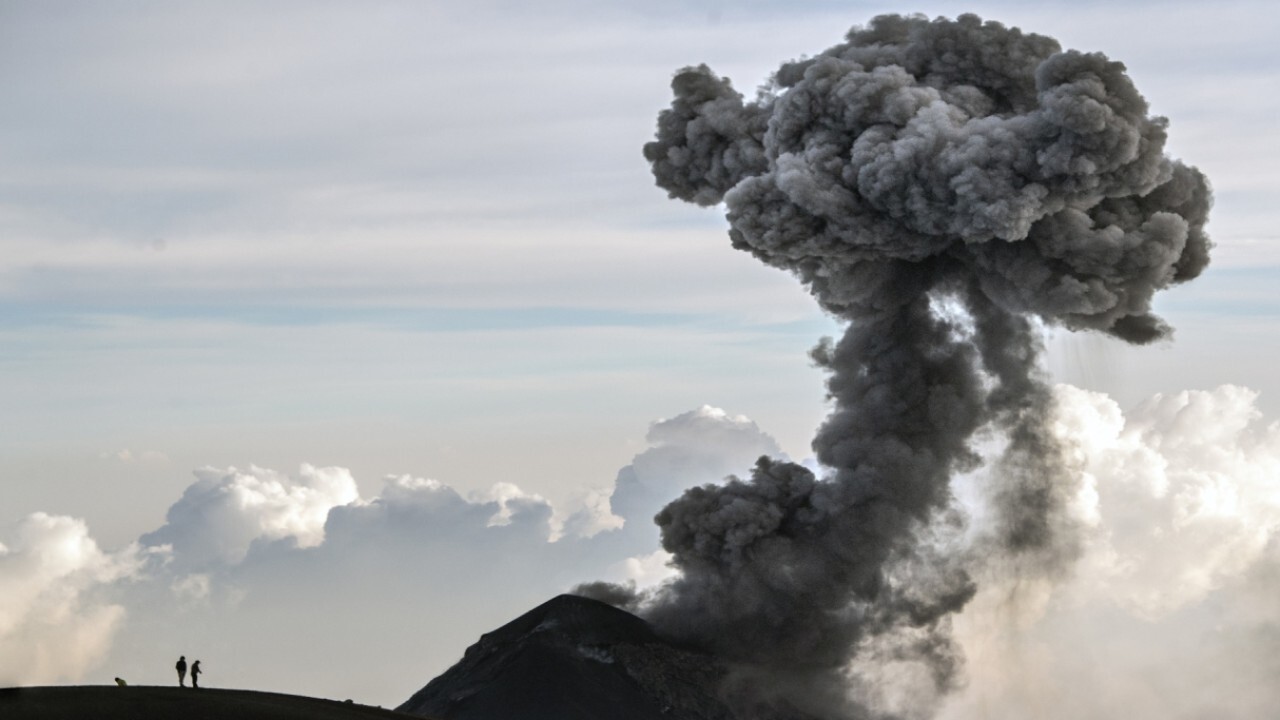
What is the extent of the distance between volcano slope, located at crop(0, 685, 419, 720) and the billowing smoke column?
115 ft

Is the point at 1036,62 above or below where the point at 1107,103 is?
above

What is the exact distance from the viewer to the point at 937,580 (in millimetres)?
110750

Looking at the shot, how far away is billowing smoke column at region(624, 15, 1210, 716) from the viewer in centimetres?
9606

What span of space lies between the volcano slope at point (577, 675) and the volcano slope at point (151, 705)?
2642cm

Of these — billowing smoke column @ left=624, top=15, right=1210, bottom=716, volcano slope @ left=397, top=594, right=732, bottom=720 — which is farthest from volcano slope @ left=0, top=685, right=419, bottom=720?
billowing smoke column @ left=624, top=15, right=1210, bottom=716

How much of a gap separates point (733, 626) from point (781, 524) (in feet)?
21.9

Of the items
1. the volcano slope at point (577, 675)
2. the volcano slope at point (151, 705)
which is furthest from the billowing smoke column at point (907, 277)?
the volcano slope at point (151, 705)

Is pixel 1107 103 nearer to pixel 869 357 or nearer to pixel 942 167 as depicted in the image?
pixel 942 167

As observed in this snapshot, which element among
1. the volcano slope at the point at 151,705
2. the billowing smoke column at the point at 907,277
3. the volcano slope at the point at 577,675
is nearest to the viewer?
the volcano slope at the point at 151,705

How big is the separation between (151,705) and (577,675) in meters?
39.0

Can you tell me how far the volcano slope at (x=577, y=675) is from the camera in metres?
105

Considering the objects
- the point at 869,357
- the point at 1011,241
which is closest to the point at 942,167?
the point at 1011,241

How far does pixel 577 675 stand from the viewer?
108 meters

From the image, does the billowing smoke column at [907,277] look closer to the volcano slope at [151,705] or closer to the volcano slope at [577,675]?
the volcano slope at [577,675]
